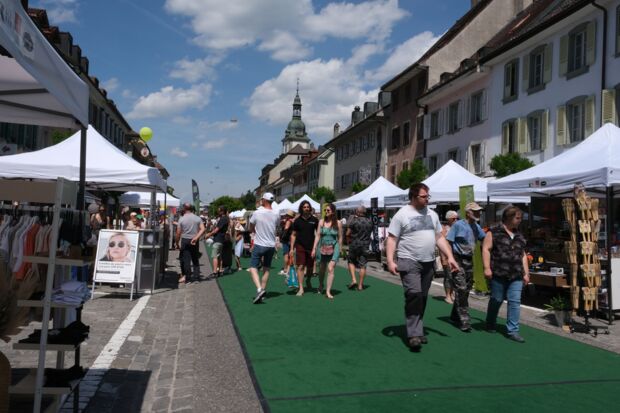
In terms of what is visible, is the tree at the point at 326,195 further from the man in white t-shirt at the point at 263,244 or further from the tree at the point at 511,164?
the man in white t-shirt at the point at 263,244

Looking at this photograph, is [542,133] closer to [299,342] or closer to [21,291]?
[299,342]

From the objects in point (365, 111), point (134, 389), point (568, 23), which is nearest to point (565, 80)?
point (568, 23)

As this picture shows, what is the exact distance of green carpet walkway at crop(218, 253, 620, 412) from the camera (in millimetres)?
4812

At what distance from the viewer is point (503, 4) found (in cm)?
3350

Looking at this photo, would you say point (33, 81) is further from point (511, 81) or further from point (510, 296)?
point (511, 81)

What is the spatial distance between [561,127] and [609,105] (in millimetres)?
2774

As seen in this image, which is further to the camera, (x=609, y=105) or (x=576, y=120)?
(x=576, y=120)

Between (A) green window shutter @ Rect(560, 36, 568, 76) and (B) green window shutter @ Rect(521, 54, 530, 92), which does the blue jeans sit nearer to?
(A) green window shutter @ Rect(560, 36, 568, 76)

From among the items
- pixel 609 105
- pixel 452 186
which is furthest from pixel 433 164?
pixel 452 186

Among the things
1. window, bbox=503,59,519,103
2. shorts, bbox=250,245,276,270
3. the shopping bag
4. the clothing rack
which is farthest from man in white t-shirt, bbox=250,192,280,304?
window, bbox=503,59,519,103

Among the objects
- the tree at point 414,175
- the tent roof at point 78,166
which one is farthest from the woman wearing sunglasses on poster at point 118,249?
the tree at point 414,175

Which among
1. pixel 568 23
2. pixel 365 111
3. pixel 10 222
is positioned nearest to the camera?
pixel 10 222

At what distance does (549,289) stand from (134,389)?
9.07 metres

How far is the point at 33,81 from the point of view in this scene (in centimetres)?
446
